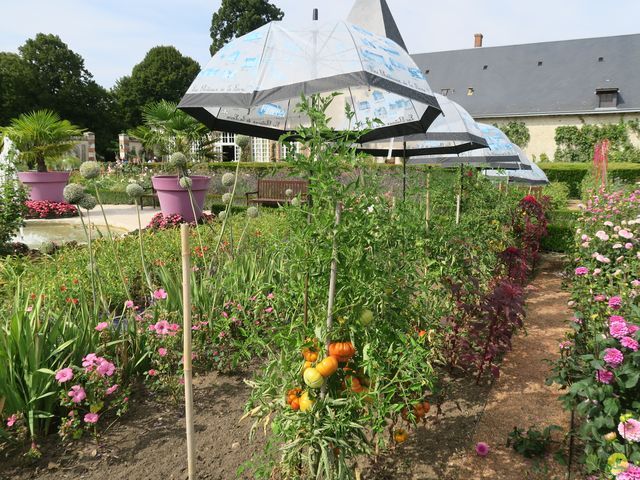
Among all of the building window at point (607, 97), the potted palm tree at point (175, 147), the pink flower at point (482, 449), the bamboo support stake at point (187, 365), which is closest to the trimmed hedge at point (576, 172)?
the building window at point (607, 97)

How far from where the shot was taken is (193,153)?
15430mm

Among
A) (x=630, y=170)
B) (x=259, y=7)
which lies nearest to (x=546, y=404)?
(x=630, y=170)

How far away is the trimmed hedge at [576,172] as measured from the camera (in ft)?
63.0

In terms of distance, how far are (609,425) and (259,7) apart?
43.4 m

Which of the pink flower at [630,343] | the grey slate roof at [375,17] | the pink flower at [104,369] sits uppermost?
the grey slate roof at [375,17]

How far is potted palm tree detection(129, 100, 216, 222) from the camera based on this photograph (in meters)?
8.64

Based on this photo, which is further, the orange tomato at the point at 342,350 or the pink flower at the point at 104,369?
the pink flower at the point at 104,369

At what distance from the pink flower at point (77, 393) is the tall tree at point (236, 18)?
40702 mm

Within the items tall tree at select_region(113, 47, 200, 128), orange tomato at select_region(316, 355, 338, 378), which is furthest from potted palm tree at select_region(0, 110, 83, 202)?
tall tree at select_region(113, 47, 200, 128)

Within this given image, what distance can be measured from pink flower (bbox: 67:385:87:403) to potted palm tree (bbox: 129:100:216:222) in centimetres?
605

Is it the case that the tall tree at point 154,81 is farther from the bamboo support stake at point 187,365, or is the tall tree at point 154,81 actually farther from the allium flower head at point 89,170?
the bamboo support stake at point 187,365

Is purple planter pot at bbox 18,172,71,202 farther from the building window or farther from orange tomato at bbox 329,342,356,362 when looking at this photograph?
the building window

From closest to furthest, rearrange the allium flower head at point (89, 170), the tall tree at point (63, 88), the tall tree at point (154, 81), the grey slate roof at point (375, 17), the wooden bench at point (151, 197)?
1. the allium flower head at point (89, 170)
2. the grey slate roof at point (375, 17)
3. the wooden bench at point (151, 197)
4. the tall tree at point (63, 88)
5. the tall tree at point (154, 81)

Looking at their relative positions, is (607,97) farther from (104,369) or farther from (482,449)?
(104,369)
